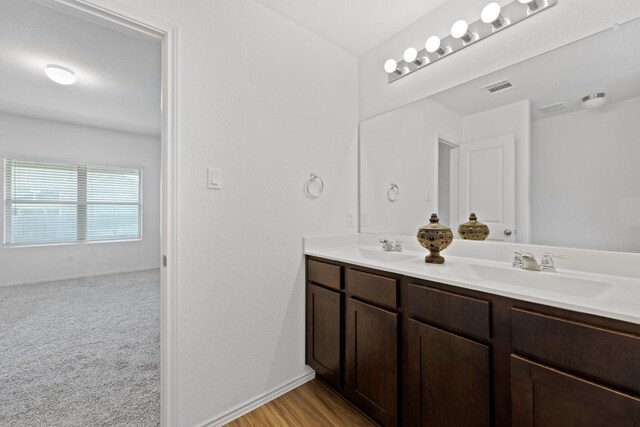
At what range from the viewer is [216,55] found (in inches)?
60.0

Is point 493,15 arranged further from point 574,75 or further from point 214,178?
point 214,178

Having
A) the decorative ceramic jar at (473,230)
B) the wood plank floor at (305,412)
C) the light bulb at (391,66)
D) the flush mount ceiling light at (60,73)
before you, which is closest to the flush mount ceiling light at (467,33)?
the light bulb at (391,66)

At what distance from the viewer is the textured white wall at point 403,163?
1791mm

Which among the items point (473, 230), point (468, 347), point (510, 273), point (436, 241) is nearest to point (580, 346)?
point (468, 347)

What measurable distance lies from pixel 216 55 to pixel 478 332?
185cm

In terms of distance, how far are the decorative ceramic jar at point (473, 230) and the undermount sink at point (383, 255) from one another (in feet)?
1.10

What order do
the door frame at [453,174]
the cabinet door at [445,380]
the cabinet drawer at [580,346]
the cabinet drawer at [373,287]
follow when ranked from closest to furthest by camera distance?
the cabinet drawer at [580,346] < the cabinet door at [445,380] < the cabinet drawer at [373,287] < the door frame at [453,174]

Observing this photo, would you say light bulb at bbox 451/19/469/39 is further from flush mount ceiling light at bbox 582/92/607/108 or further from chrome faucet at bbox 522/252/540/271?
chrome faucet at bbox 522/252/540/271

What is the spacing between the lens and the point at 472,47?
1566 millimetres

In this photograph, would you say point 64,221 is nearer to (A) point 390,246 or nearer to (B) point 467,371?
(A) point 390,246

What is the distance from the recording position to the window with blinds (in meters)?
4.18

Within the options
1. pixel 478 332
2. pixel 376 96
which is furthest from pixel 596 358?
pixel 376 96

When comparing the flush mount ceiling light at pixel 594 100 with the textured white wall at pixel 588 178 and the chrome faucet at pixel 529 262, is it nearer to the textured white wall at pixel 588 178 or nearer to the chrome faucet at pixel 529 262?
the textured white wall at pixel 588 178

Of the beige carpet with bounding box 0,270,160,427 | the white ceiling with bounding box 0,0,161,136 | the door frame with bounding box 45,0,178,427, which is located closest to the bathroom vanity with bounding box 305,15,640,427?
the door frame with bounding box 45,0,178,427
